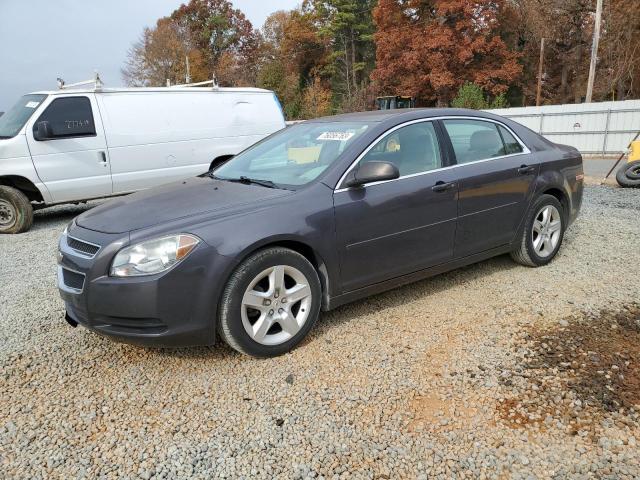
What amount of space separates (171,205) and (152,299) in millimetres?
766

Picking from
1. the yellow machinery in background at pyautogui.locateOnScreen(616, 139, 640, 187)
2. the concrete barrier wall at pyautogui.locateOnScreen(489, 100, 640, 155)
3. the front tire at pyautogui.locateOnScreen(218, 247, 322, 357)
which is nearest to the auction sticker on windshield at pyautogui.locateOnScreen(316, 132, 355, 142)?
the front tire at pyautogui.locateOnScreen(218, 247, 322, 357)

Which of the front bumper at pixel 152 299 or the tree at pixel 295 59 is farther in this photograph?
the tree at pixel 295 59

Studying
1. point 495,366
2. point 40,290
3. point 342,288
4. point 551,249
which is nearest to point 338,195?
point 342,288

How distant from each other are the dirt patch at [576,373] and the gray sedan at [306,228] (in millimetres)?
1030

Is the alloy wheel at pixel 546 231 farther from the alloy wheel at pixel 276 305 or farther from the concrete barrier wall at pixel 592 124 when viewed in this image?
the concrete barrier wall at pixel 592 124

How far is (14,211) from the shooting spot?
7.45m

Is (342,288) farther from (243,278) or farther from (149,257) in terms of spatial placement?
(149,257)

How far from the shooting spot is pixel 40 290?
475 cm

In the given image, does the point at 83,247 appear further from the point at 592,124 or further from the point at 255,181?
the point at 592,124

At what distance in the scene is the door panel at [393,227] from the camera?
3.46 m

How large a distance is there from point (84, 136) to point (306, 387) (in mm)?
6341

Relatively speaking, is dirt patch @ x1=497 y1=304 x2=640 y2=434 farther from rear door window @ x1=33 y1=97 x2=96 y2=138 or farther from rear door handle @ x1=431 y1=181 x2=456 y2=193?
rear door window @ x1=33 y1=97 x2=96 y2=138

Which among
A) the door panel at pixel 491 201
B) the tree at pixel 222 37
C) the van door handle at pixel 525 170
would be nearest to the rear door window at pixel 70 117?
the door panel at pixel 491 201

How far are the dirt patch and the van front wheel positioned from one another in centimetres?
717
